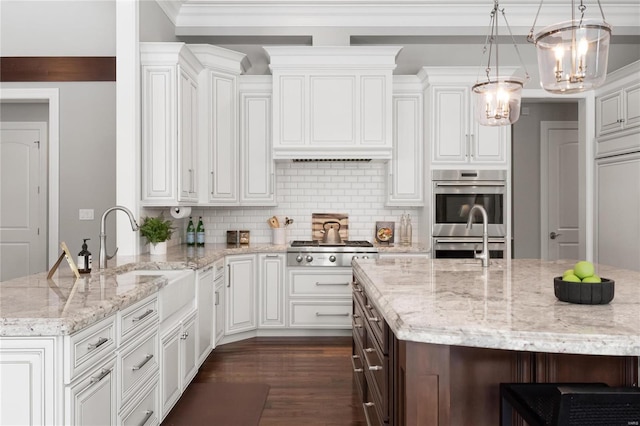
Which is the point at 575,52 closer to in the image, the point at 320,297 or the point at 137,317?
the point at 137,317

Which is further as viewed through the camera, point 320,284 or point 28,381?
point 320,284

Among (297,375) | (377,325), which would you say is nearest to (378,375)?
(377,325)

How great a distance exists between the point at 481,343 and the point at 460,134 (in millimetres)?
3818

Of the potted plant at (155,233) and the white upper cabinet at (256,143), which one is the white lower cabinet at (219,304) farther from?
the white upper cabinet at (256,143)

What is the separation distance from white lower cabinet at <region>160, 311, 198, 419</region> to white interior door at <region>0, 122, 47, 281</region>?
2.91 m

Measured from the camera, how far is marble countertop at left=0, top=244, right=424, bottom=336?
1714 mm

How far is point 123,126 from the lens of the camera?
384 centimetres

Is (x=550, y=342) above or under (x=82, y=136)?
under

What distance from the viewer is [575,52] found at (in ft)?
6.46

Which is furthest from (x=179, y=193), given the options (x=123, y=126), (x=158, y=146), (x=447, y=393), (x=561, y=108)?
(x=561, y=108)

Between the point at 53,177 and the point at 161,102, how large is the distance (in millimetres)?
1692

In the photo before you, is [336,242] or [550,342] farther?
[336,242]

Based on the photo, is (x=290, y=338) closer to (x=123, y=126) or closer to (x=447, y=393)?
(x=123, y=126)

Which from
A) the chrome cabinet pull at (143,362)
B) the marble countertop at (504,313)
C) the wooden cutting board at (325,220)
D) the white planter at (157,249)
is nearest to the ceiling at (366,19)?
the wooden cutting board at (325,220)
